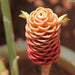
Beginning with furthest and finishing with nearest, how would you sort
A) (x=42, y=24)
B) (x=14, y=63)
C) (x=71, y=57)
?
(x=71, y=57) → (x=14, y=63) → (x=42, y=24)

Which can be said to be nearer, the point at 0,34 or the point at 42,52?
the point at 42,52

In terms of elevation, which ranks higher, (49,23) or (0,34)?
(49,23)

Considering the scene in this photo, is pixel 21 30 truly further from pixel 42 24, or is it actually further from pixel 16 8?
pixel 42 24

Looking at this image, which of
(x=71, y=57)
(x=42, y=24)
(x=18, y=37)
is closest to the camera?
(x=42, y=24)

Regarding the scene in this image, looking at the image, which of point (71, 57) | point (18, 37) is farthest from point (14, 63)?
point (18, 37)

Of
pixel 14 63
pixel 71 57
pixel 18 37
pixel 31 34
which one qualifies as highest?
pixel 31 34

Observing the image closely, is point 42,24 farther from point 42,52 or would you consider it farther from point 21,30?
point 21,30
